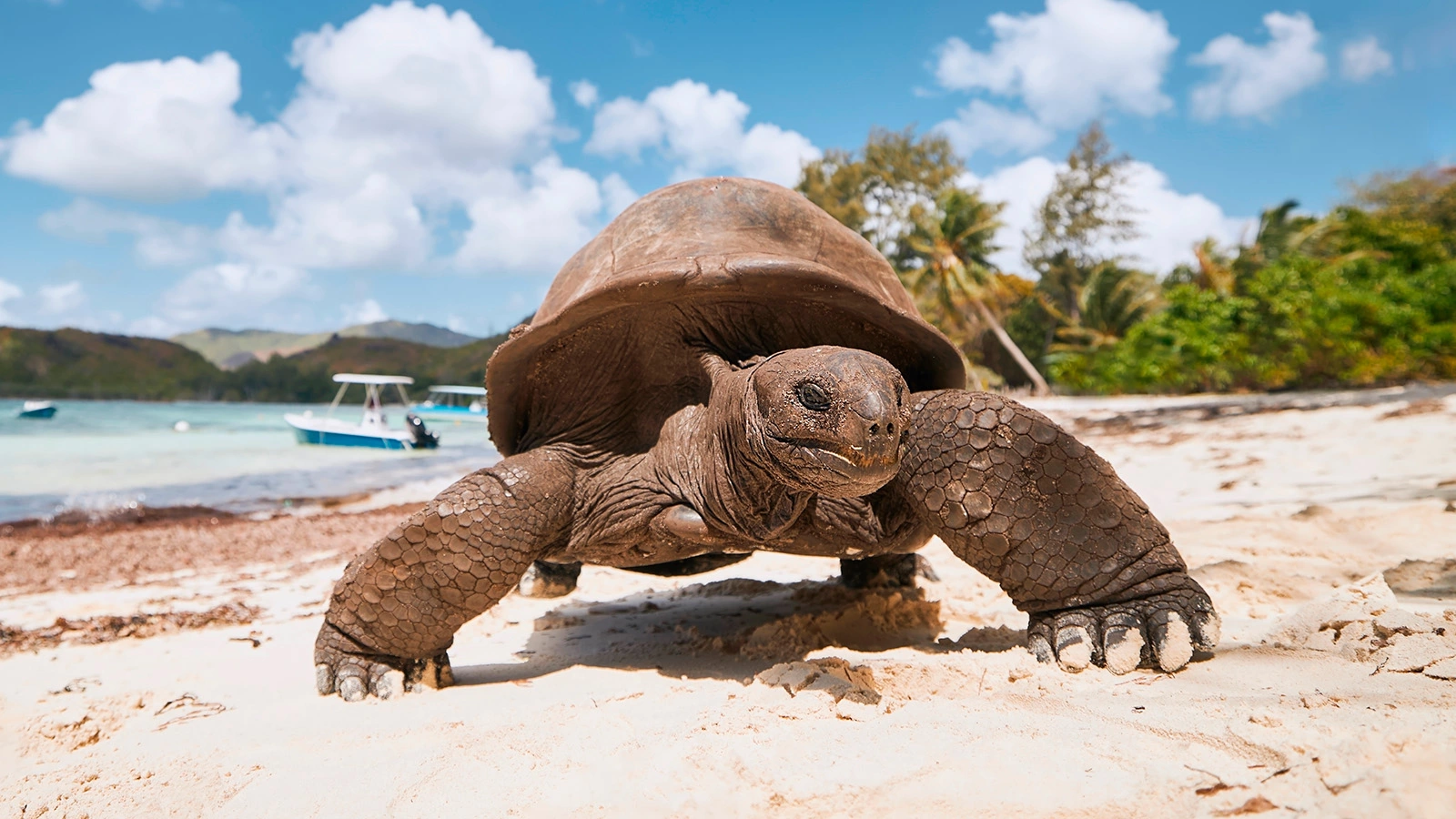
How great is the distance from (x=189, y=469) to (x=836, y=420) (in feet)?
70.5

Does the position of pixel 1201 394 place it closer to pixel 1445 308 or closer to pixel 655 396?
pixel 1445 308

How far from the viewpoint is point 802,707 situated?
6.95 ft

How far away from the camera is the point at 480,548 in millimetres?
2750

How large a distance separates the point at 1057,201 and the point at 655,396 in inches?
1767

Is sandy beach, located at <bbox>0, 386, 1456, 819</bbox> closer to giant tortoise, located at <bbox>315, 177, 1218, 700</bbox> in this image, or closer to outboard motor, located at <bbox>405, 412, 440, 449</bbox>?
giant tortoise, located at <bbox>315, 177, 1218, 700</bbox>

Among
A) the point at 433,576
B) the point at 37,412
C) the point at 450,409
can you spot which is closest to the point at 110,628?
the point at 433,576

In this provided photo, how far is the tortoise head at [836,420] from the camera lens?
6.66 feet

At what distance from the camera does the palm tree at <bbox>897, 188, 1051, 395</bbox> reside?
1346 inches

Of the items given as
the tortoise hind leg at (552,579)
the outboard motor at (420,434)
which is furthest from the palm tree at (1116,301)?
the tortoise hind leg at (552,579)

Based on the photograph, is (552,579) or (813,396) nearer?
(813,396)

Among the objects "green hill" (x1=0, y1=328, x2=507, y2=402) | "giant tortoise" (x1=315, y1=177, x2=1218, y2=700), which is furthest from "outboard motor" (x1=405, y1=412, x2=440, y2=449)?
"green hill" (x1=0, y1=328, x2=507, y2=402)

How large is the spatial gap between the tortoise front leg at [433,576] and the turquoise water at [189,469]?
36.9ft

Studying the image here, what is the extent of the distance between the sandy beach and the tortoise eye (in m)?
0.79

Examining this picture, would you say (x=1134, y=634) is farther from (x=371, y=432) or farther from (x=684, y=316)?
(x=371, y=432)
